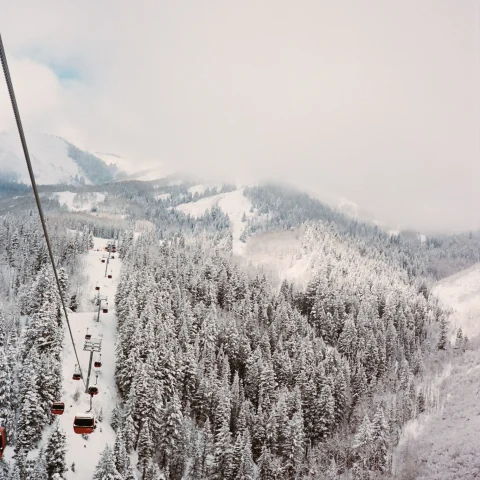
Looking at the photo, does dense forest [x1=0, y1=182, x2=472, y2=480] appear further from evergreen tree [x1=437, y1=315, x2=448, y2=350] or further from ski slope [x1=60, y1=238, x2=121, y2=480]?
evergreen tree [x1=437, y1=315, x2=448, y2=350]

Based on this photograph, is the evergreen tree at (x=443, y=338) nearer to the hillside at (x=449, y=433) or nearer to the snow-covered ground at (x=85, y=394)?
the hillside at (x=449, y=433)

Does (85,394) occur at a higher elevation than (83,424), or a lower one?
lower

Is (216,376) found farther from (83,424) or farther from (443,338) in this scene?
(443,338)

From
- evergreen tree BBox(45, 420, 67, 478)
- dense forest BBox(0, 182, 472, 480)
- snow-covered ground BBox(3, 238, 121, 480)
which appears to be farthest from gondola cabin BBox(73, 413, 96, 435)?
snow-covered ground BBox(3, 238, 121, 480)

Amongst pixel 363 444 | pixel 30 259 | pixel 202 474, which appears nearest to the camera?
pixel 202 474

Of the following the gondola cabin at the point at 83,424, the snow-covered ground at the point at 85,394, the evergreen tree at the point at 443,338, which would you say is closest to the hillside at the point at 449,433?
the evergreen tree at the point at 443,338

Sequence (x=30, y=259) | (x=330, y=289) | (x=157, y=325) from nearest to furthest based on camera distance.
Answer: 1. (x=157, y=325)
2. (x=30, y=259)
3. (x=330, y=289)

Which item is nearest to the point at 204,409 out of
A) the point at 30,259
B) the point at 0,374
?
the point at 0,374

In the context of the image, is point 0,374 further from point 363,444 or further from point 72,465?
point 363,444

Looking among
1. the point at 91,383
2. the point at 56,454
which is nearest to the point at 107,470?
the point at 56,454
